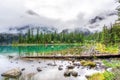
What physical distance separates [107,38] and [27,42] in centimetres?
7142

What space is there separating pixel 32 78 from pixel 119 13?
51.6 ft

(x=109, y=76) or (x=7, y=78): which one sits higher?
(x=109, y=76)

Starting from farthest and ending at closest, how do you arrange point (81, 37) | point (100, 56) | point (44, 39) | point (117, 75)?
point (81, 37)
point (44, 39)
point (100, 56)
point (117, 75)

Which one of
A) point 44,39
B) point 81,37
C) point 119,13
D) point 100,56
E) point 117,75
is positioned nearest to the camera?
point 117,75

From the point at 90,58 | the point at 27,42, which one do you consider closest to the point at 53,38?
the point at 27,42

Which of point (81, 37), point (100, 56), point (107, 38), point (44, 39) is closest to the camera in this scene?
point (100, 56)

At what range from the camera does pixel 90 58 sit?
65.9m

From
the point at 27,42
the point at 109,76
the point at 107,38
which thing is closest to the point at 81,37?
the point at 27,42

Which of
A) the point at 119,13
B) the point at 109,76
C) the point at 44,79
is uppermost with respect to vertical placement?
the point at 119,13

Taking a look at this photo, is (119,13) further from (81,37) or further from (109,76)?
(81,37)

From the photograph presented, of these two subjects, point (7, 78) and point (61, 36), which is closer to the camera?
point (7, 78)

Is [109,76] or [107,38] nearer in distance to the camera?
[109,76]

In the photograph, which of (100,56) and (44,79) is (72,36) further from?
(44,79)

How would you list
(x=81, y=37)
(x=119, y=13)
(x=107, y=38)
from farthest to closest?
(x=81, y=37), (x=107, y=38), (x=119, y=13)
